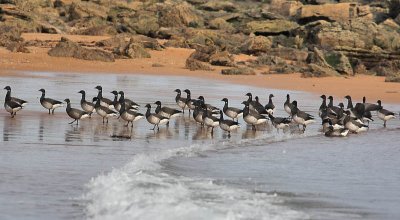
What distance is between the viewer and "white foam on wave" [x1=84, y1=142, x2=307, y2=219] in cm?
1034

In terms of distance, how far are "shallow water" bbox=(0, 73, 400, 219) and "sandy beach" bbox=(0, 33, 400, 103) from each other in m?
9.27

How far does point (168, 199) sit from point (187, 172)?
2636 mm

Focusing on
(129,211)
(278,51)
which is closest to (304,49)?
(278,51)

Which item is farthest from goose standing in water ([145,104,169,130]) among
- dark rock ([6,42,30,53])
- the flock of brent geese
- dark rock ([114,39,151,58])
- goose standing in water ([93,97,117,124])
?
dark rock ([6,42,30,53])

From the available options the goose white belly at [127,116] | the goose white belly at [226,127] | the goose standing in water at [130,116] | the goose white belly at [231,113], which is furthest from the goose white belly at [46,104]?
the goose white belly at [226,127]

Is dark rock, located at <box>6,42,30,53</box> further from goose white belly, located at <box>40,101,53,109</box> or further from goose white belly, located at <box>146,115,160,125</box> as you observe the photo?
goose white belly, located at <box>146,115,160,125</box>

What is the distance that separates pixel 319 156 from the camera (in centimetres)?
1636

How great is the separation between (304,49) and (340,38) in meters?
2.11

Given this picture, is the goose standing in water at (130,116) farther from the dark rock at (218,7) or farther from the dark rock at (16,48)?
the dark rock at (218,7)

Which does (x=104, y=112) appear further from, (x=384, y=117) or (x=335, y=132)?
(x=384, y=117)

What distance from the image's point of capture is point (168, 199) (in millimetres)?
11117

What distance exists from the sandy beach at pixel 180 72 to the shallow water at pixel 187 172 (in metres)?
9.27

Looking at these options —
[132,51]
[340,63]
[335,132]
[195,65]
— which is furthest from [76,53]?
[335,132]

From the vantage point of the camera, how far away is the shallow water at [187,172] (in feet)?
35.6
